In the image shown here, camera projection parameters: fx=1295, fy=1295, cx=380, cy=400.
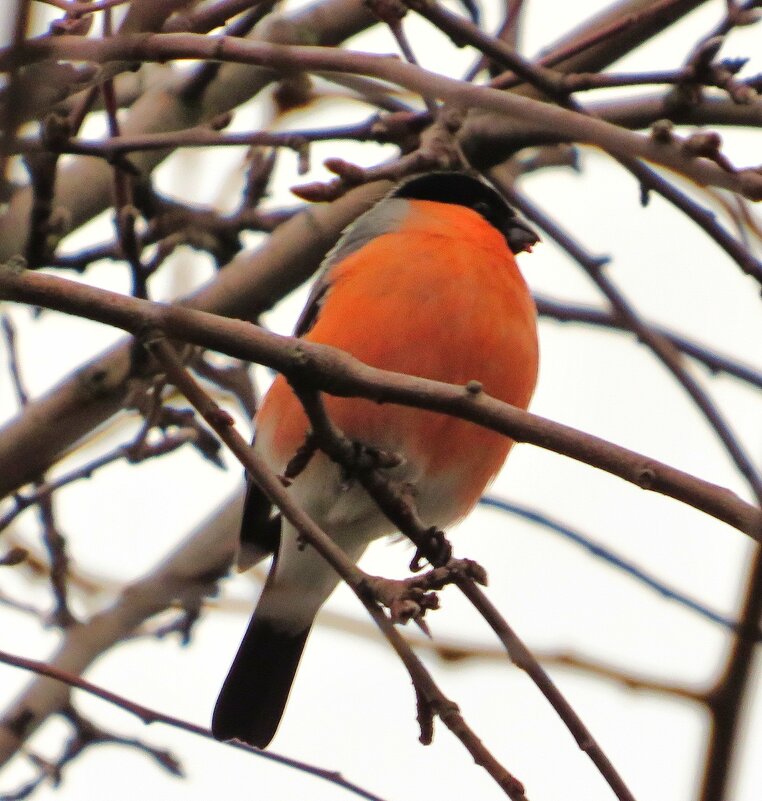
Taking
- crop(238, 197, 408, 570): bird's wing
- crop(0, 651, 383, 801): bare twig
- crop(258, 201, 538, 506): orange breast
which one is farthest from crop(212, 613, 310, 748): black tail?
crop(0, 651, 383, 801): bare twig

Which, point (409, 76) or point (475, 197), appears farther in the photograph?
point (475, 197)

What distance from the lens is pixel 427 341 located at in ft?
11.6

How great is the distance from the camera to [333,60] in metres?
2.06

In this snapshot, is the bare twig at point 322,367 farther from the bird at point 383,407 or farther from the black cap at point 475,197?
the black cap at point 475,197

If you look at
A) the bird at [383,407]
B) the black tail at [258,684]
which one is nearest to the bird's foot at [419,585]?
the bird at [383,407]

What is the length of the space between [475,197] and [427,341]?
3.91 feet

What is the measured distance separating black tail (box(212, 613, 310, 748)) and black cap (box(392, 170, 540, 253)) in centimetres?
151

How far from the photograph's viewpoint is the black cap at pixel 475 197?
14.5ft

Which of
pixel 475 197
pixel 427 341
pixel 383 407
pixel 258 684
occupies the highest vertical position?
pixel 475 197

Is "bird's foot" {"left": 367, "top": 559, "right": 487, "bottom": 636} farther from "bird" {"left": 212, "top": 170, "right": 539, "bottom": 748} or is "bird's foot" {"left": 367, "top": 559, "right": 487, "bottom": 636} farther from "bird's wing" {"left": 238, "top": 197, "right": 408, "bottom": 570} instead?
"bird's wing" {"left": 238, "top": 197, "right": 408, "bottom": 570}

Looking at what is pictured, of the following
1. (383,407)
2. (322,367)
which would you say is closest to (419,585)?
(322,367)

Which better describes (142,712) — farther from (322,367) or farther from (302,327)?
(302,327)

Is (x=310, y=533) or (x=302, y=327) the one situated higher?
(x=302, y=327)

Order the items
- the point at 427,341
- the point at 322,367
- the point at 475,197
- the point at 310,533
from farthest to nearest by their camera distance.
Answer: the point at 475,197
the point at 427,341
the point at 310,533
the point at 322,367
